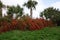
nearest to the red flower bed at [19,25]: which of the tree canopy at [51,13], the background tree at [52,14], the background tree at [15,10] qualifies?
the background tree at [52,14]

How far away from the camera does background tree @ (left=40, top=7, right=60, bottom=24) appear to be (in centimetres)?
→ 3910

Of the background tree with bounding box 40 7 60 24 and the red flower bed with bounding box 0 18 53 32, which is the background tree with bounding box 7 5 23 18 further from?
the red flower bed with bounding box 0 18 53 32

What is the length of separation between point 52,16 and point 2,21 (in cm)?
1485

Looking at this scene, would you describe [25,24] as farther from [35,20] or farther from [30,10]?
[30,10]

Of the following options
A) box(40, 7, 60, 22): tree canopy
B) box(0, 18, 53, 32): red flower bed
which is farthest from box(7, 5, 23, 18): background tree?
box(0, 18, 53, 32): red flower bed

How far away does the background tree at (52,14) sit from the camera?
39.1 metres

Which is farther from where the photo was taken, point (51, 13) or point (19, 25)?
point (51, 13)

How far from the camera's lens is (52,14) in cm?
4306

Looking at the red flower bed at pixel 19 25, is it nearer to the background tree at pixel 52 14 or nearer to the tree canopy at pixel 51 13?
the background tree at pixel 52 14

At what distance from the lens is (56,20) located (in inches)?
1512

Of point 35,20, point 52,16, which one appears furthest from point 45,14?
point 35,20

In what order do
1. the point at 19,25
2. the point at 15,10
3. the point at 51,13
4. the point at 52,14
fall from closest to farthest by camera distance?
the point at 19,25
the point at 15,10
the point at 52,14
the point at 51,13

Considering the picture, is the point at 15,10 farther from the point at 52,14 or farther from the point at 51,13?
the point at 51,13

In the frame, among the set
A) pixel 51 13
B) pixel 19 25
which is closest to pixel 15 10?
pixel 51 13
